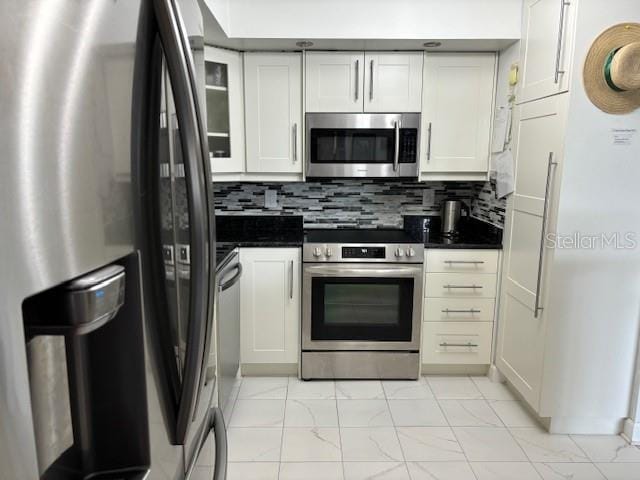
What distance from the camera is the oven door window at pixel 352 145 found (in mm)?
2779

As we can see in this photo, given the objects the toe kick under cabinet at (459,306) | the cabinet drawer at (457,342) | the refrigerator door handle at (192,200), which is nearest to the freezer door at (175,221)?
the refrigerator door handle at (192,200)

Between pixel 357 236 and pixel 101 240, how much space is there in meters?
2.51

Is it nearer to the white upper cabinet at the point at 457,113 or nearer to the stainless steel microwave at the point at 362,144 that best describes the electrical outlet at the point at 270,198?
the stainless steel microwave at the point at 362,144

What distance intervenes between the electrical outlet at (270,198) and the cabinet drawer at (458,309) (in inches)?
50.5

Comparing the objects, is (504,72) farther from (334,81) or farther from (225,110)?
(225,110)

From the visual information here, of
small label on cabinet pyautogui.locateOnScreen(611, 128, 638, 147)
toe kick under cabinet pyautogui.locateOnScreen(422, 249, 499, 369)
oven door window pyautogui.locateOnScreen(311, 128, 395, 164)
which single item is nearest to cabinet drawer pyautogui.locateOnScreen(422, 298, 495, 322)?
toe kick under cabinet pyautogui.locateOnScreen(422, 249, 499, 369)

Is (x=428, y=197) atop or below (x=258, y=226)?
atop

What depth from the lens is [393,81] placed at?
2.75m

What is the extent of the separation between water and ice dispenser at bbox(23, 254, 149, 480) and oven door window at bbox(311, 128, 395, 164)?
231 centimetres

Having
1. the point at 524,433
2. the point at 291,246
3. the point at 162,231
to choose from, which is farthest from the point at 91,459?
the point at 524,433

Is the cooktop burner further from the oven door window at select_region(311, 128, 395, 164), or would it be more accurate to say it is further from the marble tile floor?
the marble tile floor

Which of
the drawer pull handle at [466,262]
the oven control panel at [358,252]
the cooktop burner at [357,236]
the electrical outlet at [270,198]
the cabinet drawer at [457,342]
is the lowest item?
the cabinet drawer at [457,342]

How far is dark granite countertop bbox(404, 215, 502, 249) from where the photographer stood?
2.73 m

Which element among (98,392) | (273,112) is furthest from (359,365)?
(98,392)
